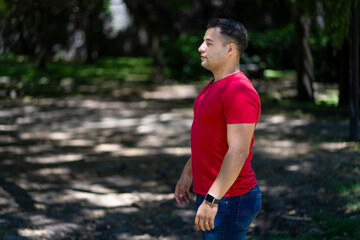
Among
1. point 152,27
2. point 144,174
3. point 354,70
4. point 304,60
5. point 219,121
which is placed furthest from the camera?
point 152,27

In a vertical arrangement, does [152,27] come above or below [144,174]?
above

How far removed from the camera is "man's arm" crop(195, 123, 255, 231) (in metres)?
2.52

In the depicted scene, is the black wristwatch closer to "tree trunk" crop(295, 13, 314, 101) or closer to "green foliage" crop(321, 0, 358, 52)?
"green foliage" crop(321, 0, 358, 52)

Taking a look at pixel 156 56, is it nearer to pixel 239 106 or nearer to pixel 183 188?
pixel 183 188

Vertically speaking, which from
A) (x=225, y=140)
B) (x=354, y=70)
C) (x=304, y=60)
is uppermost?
(x=225, y=140)

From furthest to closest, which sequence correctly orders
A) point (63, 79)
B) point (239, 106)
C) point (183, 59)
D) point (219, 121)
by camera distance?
point (63, 79), point (183, 59), point (219, 121), point (239, 106)

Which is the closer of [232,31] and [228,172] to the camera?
[228,172]

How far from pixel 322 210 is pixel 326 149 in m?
2.99

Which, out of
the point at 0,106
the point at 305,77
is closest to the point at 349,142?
the point at 305,77

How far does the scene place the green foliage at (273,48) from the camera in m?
20.9

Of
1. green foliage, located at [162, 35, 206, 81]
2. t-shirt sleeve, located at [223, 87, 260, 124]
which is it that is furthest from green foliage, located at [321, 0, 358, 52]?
green foliage, located at [162, 35, 206, 81]

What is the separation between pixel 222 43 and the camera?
2680mm

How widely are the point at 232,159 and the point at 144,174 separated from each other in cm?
490

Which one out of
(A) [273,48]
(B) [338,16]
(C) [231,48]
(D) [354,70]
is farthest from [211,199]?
(A) [273,48]
